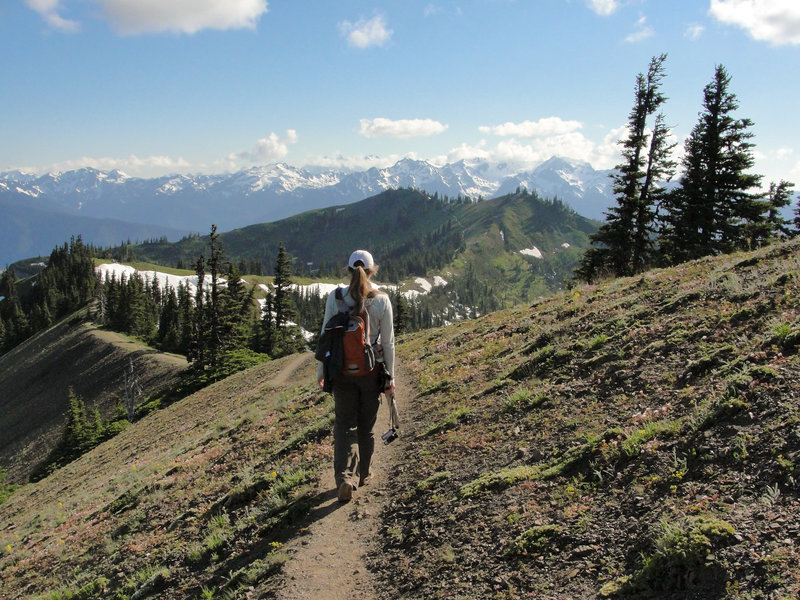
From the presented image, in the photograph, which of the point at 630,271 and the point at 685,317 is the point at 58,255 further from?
the point at 685,317

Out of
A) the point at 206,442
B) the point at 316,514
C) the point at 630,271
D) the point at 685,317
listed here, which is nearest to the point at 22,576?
the point at 206,442

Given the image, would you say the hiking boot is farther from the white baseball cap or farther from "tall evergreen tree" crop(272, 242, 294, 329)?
"tall evergreen tree" crop(272, 242, 294, 329)

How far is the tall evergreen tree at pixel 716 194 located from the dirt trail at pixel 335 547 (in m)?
34.0

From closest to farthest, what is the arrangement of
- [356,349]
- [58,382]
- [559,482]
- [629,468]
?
[629,468] < [559,482] < [356,349] < [58,382]

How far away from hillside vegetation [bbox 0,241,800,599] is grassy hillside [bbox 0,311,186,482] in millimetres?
60919

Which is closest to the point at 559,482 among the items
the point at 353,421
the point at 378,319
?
the point at 353,421

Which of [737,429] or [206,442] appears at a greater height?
[737,429]

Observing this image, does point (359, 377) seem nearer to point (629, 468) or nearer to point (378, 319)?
point (378, 319)

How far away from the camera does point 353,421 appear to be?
7996 mm

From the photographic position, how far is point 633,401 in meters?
8.23

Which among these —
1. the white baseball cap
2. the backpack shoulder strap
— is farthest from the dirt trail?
the white baseball cap

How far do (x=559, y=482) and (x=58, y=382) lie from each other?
103m

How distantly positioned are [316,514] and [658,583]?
17.3 feet

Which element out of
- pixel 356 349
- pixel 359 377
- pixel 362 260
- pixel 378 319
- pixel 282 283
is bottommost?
pixel 359 377
